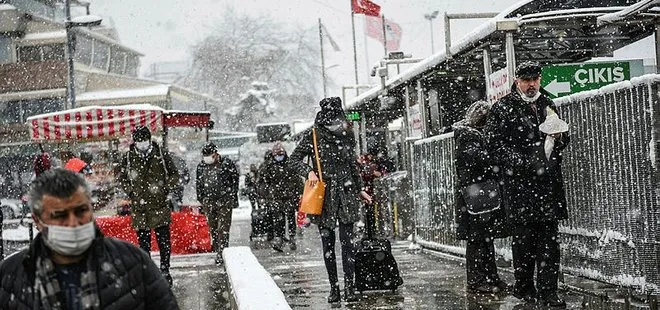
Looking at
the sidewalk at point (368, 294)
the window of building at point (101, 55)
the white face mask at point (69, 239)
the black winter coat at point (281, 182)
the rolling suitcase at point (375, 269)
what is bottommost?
the sidewalk at point (368, 294)

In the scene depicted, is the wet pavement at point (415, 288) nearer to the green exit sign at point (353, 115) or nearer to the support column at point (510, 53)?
the support column at point (510, 53)

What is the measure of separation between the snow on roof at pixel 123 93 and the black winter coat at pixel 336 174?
1683 inches

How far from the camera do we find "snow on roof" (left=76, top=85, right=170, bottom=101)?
1918 inches

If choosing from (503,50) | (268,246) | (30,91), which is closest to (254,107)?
(30,91)

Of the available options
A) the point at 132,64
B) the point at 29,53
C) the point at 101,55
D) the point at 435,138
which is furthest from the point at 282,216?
the point at 132,64

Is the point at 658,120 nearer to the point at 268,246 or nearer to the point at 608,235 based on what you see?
the point at 608,235

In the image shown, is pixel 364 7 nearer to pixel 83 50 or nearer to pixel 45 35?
pixel 45 35

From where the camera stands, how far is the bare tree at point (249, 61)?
73438 mm

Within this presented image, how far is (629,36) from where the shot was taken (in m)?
11.7

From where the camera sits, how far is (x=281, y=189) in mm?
15453

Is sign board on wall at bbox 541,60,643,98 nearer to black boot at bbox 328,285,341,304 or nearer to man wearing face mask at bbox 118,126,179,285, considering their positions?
black boot at bbox 328,285,341,304

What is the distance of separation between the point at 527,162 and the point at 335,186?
5.74 feet

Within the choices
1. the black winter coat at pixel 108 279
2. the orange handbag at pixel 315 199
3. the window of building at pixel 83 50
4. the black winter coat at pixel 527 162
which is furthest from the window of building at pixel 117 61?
the black winter coat at pixel 108 279

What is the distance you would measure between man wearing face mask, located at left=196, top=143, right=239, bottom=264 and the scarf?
31.9 feet
